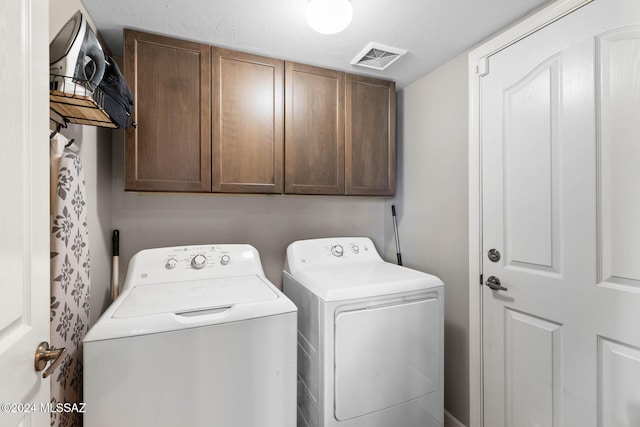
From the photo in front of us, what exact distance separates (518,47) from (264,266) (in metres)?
2.01

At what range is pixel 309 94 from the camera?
74.7 inches

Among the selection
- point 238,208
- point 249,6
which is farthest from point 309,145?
point 249,6

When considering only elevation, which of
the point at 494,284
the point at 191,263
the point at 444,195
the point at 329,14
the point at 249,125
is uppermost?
the point at 329,14

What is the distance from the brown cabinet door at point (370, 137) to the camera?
202 centimetres

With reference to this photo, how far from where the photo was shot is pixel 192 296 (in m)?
1.33

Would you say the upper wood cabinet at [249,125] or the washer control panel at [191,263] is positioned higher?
the upper wood cabinet at [249,125]

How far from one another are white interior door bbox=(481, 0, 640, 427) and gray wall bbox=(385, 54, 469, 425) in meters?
0.17

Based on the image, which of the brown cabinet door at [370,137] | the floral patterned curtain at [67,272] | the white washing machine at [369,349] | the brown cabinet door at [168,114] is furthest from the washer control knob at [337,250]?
the floral patterned curtain at [67,272]

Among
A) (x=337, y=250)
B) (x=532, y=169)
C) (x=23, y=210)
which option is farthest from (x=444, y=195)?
(x=23, y=210)

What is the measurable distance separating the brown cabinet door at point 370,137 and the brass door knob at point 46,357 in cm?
166

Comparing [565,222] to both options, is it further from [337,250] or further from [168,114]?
[168,114]

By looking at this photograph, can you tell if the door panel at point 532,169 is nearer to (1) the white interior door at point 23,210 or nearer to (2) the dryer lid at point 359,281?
(2) the dryer lid at point 359,281

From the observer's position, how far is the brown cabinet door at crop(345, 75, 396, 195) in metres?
2.02

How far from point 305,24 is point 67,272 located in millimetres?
1575
